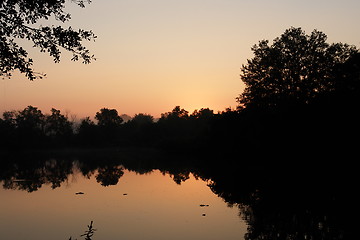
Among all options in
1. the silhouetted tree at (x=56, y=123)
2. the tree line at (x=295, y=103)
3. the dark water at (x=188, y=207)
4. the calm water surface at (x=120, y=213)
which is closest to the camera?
the dark water at (x=188, y=207)

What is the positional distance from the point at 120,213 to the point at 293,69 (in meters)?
41.6

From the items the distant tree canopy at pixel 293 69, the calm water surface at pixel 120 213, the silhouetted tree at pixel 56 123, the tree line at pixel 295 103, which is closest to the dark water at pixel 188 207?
the calm water surface at pixel 120 213

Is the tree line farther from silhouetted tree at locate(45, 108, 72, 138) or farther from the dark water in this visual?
silhouetted tree at locate(45, 108, 72, 138)

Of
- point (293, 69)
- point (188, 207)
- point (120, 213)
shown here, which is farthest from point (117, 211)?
point (293, 69)

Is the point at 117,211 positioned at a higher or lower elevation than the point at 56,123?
lower

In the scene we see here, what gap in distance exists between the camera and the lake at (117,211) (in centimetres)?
2047

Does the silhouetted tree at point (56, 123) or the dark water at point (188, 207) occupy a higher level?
the silhouetted tree at point (56, 123)

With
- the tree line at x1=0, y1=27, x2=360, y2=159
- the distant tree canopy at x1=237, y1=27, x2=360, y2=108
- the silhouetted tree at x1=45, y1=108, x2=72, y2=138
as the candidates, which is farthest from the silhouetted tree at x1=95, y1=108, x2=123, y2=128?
the distant tree canopy at x1=237, y1=27, x2=360, y2=108

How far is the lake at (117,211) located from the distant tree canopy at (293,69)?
69.4ft

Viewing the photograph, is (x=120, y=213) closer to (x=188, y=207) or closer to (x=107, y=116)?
(x=188, y=207)

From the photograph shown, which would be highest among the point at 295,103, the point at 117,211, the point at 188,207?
the point at 295,103

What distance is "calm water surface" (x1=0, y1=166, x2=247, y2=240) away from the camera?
802 inches

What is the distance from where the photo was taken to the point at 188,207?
28188 millimetres

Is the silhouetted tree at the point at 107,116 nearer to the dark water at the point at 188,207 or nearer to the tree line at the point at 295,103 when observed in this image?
the tree line at the point at 295,103
